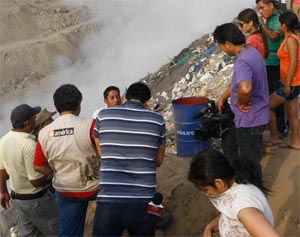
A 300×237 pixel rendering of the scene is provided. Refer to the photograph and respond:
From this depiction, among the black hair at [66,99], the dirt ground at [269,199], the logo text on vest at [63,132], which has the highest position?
the black hair at [66,99]

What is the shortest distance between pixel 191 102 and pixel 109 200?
3.13 metres

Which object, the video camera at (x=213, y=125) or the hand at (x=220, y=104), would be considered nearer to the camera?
the video camera at (x=213, y=125)

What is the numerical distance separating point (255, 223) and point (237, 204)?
0.19 meters

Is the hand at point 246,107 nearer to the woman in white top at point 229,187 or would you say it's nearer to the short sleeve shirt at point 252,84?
the short sleeve shirt at point 252,84

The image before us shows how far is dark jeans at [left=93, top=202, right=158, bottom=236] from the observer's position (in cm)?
343

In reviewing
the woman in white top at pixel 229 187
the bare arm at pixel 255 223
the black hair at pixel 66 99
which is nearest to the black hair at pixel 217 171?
the woman in white top at pixel 229 187

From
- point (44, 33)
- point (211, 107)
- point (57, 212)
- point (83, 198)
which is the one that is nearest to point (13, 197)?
point (57, 212)

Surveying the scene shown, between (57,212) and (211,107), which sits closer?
(57,212)

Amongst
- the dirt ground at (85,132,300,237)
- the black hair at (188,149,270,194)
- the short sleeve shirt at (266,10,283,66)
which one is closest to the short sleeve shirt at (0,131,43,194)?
the dirt ground at (85,132,300,237)

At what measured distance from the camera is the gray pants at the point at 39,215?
4.28 m

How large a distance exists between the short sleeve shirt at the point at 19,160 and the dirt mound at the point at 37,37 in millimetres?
25043

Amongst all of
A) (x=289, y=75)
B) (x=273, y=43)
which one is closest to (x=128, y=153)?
(x=289, y=75)

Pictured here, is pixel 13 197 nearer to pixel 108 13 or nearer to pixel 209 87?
pixel 209 87

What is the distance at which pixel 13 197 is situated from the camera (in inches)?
171
